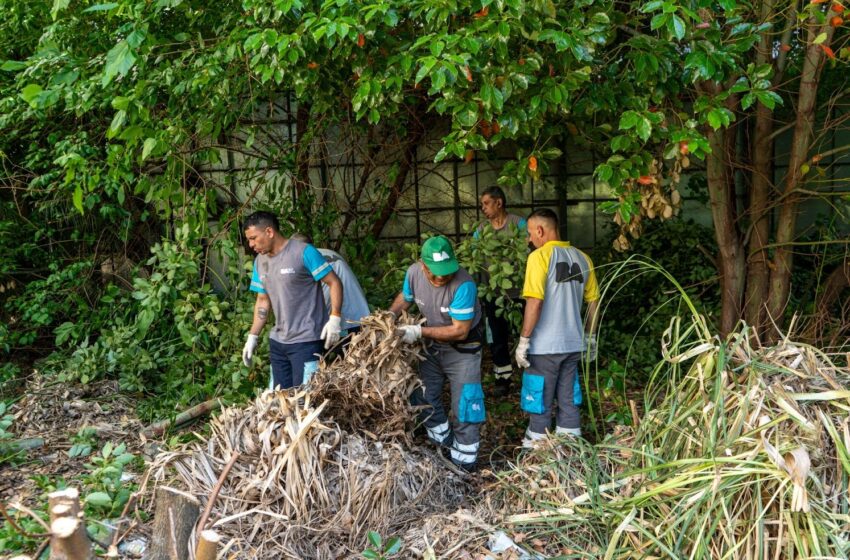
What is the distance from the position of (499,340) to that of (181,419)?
246 cm

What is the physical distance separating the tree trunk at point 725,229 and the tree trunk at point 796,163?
0.24 m

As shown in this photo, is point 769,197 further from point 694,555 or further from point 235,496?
point 235,496

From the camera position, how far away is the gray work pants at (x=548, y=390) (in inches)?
183

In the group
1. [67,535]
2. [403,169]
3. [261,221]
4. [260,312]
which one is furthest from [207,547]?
[403,169]

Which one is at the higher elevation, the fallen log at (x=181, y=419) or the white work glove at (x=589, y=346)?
the white work glove at (x=589, y=346)

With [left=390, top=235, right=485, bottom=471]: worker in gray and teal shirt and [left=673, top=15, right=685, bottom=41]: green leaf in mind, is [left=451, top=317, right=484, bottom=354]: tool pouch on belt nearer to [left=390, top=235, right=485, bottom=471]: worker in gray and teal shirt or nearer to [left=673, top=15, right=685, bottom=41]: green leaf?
[left=390, top=235, right=485, bottom=471]: worker in gray and teal shirt

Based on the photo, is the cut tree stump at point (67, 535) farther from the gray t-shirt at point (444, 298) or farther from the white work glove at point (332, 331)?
the white work glove at point (332, 331)

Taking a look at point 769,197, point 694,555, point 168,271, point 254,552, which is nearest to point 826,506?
point 694,555

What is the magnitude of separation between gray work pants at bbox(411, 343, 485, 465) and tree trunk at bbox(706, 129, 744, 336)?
2103 millimetres

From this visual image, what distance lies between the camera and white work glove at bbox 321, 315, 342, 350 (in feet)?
15.6

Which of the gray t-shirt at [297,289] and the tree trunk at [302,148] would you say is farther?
the tree trunk at [302,148]

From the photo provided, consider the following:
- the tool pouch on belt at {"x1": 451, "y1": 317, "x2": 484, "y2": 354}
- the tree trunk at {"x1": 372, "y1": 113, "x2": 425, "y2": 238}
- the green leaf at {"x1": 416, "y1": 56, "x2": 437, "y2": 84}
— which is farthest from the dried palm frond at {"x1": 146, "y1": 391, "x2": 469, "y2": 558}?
the tree trunk at {"x1": 372, "y1": 113, "x2": 425, "y2": 238}

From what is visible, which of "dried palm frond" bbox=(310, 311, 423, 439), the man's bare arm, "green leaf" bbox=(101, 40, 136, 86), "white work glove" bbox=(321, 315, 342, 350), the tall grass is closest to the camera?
the tall grass

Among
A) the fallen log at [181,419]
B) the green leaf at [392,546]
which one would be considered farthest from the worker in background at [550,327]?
the fallen log at [181,419]
